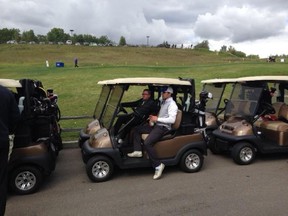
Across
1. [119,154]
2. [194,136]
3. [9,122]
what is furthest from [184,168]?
[9,122]

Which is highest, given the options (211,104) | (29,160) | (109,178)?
A: (211,104)

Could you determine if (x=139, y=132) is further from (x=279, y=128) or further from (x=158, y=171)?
(x=279, y=128)

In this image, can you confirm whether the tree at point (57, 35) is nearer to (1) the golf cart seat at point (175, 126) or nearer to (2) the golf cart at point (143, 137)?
(2) the golf cart at point (143, 137)

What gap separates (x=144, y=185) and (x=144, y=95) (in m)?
1.64

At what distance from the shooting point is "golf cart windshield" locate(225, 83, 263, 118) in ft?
23.4

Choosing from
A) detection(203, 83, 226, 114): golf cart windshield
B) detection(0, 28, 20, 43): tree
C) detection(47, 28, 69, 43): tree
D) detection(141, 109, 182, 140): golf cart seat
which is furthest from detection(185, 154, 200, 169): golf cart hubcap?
detection(47, 28, 69, 43): tree

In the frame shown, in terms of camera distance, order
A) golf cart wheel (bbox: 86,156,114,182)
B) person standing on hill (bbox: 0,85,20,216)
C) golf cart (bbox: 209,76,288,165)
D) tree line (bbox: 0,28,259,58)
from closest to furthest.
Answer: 1. person standing on hill (bbox: 0,85,20,216)
2. golf cart wheel (bbox: 86,156,114,182)
3. golf cart (bbox: 209,76,288,165)
4. tree line (bbox: 0,28,259,58)

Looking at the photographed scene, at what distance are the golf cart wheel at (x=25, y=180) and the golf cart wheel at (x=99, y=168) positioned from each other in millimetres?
826

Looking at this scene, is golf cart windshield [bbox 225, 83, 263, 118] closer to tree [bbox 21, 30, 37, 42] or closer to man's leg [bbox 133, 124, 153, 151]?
man's leg [bbox 133, 124, 153, 151]

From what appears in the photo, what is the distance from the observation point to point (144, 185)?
5699 mm

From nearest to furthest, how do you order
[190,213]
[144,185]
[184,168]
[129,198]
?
[190,213], [129,198], [144,185], [184,168]

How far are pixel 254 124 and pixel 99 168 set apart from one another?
3.35 metres

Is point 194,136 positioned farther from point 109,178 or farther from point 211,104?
point 211,104

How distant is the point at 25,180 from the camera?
17.9ft
